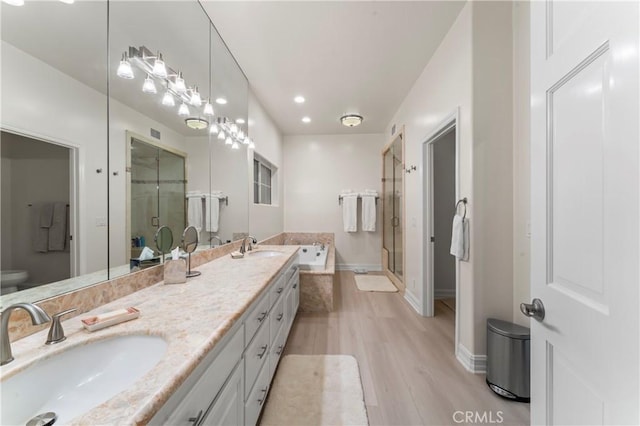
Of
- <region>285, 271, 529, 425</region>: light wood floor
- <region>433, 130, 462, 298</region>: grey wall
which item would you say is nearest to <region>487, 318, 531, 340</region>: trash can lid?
<region>285, 271, 529, 425</region>: light wood floor

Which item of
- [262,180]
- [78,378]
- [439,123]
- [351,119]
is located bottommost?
[78,378]

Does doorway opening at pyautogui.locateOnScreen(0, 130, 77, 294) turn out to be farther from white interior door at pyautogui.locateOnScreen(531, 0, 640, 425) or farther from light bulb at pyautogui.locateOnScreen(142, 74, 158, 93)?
white interior door at pyautogui.locateOnScreen(531, 0, 640, 425)

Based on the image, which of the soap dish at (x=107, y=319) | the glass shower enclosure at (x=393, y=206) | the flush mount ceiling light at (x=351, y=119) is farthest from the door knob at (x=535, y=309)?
the flush mount ceiling light at (x=351, y=119)

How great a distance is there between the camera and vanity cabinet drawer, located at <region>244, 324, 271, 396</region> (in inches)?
45.4

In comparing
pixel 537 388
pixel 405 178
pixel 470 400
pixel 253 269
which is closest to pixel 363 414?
pixel 470 400

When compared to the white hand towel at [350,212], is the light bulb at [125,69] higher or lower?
higher

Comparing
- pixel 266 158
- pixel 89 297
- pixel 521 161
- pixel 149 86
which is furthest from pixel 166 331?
pixel 266 158

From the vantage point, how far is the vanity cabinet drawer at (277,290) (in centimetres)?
166

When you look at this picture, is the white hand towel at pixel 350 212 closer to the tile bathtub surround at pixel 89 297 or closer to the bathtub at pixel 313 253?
the bathtub at pixel 313 253

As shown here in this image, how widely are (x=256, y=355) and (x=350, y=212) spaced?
3819 millimetres

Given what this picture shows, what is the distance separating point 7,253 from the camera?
2.59ft

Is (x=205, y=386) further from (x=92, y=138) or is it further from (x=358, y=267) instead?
(x=358, y=267)

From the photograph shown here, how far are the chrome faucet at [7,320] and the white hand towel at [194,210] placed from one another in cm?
119

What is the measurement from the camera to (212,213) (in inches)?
85.6
